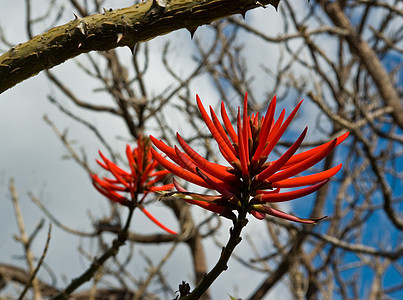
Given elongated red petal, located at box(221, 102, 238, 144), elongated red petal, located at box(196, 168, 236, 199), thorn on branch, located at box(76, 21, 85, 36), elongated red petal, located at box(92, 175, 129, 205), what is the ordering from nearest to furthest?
elongated red petal, located at box(196, 168, 236, 199), elongated red petal, located at box(221, 102, 238, 144), thorn on branch, located at box(76, 21, 85, 36), elongated red petal, located at box(92, 175, 129, 205)

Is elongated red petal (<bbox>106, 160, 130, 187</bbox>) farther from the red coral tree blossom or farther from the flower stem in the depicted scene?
the flower stem

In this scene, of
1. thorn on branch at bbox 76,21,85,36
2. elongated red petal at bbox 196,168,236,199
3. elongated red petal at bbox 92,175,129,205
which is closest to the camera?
elongated red petal at bbox 196,168,236,199

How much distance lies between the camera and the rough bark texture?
992 millimetres

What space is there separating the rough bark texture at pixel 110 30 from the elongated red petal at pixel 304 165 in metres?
0.34

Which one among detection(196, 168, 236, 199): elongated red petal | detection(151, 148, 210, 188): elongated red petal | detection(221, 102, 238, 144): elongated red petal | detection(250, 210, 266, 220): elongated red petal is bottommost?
detection(250, 210, 266, 220): elongated red petal

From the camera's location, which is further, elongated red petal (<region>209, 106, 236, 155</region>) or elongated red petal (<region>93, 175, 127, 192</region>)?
elongated red petal (<region>93, 175, 127, 192</region>)

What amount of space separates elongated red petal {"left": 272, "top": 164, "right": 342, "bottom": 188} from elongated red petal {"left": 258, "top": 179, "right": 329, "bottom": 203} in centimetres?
2

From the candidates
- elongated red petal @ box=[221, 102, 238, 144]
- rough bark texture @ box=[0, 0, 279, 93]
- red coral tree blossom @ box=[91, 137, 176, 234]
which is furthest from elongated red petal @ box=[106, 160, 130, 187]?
elongated red petal @ box=[221, 102, 238, 144]

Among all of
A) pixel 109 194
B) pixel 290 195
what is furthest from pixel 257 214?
pixel 109 194

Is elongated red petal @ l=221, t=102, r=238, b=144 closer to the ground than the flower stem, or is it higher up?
higher up

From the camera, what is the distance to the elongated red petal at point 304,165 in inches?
31.4

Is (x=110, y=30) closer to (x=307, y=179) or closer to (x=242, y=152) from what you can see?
(x=242, y=152)

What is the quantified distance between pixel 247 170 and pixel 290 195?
0.28 ft

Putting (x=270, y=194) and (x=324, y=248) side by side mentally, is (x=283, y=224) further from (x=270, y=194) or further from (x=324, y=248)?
(x=270, y=194)
